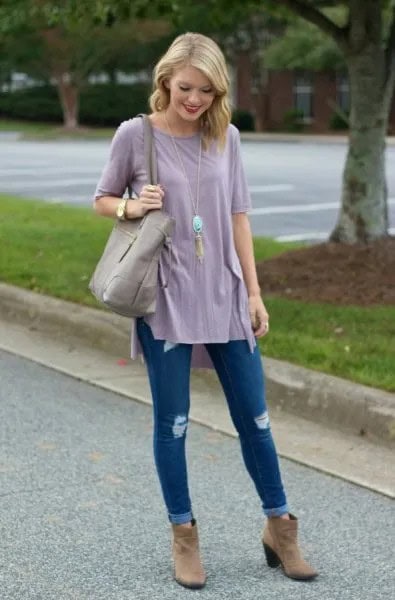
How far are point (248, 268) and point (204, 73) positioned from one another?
Result: 0.70 metres

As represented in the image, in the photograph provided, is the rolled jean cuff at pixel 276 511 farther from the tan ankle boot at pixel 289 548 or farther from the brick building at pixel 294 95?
the brick building at pixel 294 95

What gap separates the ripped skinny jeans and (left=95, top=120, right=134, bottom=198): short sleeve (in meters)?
0.46

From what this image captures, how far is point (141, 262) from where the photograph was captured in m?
3.84

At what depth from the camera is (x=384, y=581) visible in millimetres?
4094

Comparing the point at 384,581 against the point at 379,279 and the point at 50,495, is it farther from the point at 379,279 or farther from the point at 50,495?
the point at 379,279

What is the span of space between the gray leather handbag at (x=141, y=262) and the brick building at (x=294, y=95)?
4571cm

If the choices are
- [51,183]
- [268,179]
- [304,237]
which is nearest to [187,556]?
[304,237]

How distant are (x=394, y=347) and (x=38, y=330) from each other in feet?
9.16

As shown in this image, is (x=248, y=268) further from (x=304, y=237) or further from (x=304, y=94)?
(x=304, y=94)

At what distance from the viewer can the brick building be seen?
49.4 metres

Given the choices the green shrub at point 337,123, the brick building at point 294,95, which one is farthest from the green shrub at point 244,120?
the green shrub at point 337,123

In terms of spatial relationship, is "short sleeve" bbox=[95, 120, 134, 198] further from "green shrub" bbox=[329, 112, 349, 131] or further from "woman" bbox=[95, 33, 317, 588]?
"green shrub" bbox=[329, 112, 349, 131]

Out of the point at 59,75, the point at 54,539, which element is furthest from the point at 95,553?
the point at 59,75

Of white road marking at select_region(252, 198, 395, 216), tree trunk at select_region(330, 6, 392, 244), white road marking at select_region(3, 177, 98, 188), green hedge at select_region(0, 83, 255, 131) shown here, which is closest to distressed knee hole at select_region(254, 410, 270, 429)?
tree trunk at select_region(330, 6, 392, 244)
